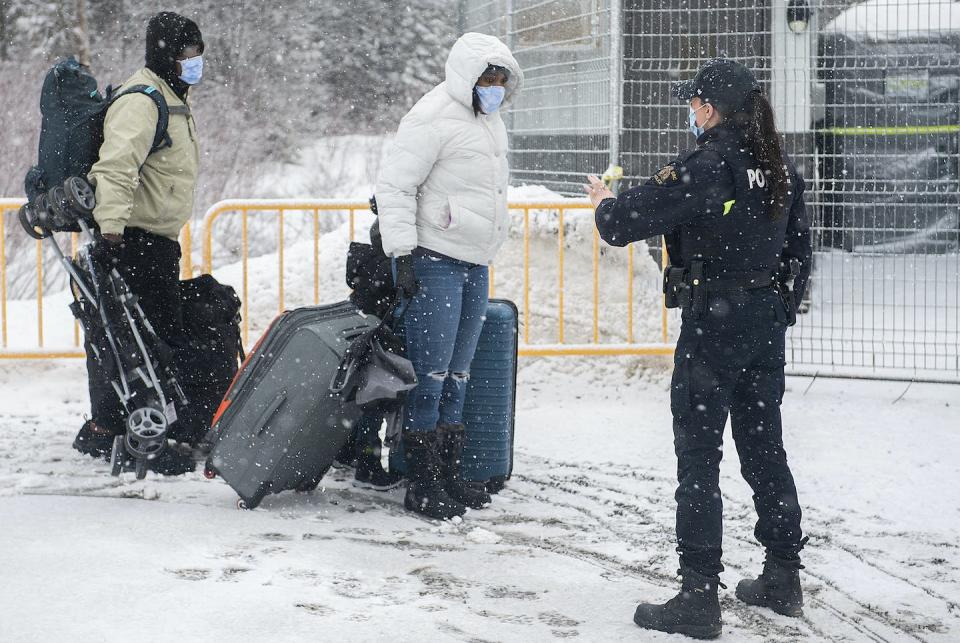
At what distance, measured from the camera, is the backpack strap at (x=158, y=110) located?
529cm

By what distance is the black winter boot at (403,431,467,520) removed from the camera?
4.96 m

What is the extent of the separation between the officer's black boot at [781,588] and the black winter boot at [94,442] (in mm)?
3081

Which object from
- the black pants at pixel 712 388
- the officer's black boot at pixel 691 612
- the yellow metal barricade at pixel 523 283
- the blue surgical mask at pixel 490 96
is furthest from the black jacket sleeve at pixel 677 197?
the yellow metal barricade at pixel 523 283

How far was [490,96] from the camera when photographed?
16.0 ft

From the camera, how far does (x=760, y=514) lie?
3982 millimetres

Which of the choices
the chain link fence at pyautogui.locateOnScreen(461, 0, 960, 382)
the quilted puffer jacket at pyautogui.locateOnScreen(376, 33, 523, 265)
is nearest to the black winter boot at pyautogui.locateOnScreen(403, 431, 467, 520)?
the quilted puffer jacket at pyautogui.locateOnScreen(376, 33, 523, 265)

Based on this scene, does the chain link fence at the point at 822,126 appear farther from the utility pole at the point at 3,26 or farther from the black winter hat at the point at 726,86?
the utility pole at the point at 3,26

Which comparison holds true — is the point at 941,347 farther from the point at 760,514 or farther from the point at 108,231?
the point at 108,231

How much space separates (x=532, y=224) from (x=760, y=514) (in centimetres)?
464

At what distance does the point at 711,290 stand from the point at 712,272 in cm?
6

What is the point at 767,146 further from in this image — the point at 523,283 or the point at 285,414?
the point at 523,283

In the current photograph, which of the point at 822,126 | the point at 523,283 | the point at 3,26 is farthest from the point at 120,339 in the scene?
the point at 3,26

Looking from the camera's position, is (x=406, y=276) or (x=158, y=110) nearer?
(x=406, y=276)

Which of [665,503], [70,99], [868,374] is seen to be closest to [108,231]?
[70,99]
